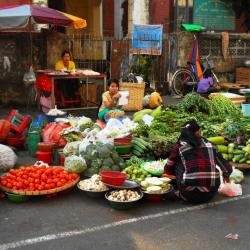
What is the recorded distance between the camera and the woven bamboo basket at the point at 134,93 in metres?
12.0

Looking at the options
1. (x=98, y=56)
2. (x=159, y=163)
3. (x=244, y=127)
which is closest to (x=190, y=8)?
(x=98, y=56)

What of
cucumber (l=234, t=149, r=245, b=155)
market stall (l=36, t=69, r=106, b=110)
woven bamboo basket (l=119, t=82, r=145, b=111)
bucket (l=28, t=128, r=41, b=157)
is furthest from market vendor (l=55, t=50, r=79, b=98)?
cucumber (l=234, t=149, r=245, b=155)

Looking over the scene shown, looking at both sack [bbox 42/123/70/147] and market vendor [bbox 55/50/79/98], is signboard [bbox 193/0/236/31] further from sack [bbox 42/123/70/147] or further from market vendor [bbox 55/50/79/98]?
sack [bbox 42/123/70/147]

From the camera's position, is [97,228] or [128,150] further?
[128,150]

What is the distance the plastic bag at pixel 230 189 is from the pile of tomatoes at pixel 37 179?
208 cm

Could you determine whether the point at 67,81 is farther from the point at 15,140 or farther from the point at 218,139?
the point at 218,139

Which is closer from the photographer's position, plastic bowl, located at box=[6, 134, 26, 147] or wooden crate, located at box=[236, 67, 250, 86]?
plastic bowl, located at box=[6, 134, 26, 147]

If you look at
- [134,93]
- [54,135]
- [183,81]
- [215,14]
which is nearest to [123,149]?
[54,135]

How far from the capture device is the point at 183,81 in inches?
571

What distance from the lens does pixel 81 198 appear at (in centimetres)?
579

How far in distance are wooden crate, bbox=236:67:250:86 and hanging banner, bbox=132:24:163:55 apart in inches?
131

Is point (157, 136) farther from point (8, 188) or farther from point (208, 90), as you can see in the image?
point (208, 90)

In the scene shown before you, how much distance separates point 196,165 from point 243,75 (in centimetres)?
1118

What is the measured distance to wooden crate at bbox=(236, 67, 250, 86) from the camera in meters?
15.5
